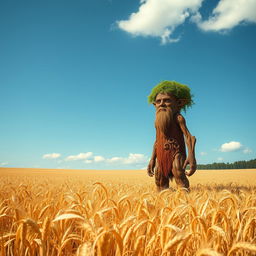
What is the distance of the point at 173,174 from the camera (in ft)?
16.8

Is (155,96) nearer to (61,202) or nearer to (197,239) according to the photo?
(61,202)

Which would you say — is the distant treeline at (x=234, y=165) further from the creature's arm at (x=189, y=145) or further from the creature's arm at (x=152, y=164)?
the creature's arm at (x=189, y=145)

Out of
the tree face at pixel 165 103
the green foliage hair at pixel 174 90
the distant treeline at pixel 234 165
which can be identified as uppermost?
the green foliage hair at pixel 174 90

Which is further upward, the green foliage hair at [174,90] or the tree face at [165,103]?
the green foliage hair at [174,90]

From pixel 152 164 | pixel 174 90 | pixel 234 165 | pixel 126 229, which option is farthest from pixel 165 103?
pixel 234 165

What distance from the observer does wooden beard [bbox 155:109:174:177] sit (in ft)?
17.2

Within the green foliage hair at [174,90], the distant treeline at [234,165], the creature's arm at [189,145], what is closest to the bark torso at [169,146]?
the creature's arm at [189,145]

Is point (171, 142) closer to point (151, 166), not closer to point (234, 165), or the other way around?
point (151, 166)

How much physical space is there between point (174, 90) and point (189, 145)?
1536 millimetres

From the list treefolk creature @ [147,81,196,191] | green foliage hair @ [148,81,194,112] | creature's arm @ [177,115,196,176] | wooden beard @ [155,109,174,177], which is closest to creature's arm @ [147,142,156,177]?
treefolk creature @ [147,81,196,191]

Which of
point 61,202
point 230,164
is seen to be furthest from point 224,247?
point 230,164

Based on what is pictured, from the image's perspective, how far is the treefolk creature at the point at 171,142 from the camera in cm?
501

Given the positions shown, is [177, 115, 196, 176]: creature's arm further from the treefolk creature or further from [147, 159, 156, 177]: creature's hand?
[147, 159, 156, 177]: creature's hand

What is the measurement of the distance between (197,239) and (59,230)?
94 centimetres
